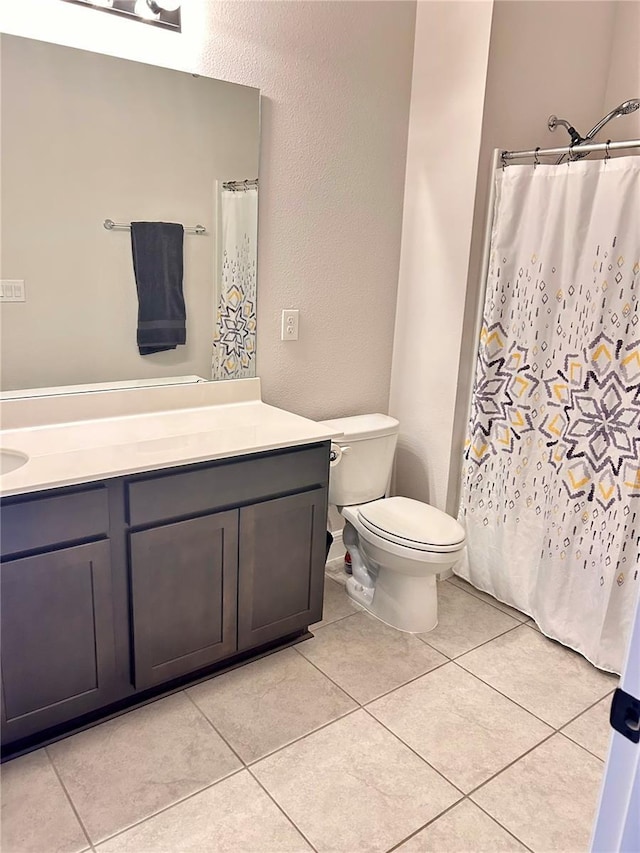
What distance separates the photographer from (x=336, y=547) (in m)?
2.99

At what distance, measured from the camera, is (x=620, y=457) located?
7.22 ft

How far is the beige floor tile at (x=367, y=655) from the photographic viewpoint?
2172mm

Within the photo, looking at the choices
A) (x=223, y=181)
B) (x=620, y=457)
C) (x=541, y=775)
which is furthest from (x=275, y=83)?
(x=541, y=775)

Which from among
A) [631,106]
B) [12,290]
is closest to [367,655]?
[12,290]

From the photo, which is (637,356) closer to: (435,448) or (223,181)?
(435,448)

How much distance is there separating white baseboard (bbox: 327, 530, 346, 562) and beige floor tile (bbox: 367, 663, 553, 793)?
0.85 meters

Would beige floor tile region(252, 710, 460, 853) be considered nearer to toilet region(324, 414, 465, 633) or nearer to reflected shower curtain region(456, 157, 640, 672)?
toilet region(324, 414, 465, 633)

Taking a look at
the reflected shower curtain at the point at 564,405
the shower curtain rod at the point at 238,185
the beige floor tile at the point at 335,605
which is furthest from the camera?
the beige floor tile at the point at 335,605

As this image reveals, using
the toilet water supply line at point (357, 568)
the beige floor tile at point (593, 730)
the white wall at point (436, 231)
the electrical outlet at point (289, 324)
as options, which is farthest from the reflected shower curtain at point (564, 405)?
the electrical outlet at point (289, 324)

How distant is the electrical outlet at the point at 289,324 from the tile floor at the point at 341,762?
1.20 m

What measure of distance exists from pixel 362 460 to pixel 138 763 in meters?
1.36

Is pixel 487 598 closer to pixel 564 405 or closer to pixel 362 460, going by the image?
pixel 362 460

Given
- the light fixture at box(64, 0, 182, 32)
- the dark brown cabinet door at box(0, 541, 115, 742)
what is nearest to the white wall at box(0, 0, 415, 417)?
the light fixture at box(64, 0, 182, 32)

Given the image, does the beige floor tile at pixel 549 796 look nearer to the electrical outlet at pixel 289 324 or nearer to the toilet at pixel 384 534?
the toilet at pixel 384 534
